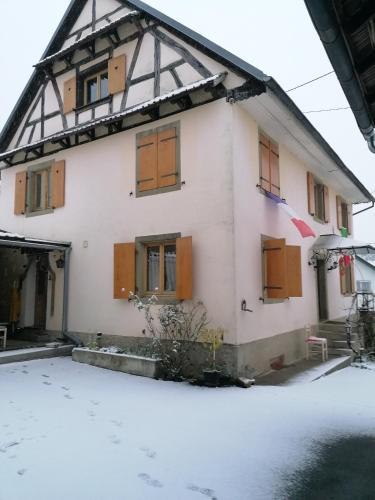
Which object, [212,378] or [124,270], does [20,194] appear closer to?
[124,270]

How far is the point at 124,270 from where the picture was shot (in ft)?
28.9

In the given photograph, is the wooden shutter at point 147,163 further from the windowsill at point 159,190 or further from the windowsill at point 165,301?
the windowsill at point 165,301

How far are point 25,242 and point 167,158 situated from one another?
12.5 ft

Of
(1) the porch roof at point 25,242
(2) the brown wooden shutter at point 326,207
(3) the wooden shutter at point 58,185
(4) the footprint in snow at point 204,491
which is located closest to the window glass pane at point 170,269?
(1) the porch roof at point 25,242

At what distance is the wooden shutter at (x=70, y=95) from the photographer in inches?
A: 419

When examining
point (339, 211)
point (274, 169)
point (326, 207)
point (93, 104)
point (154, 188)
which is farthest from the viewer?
point (339, 211)

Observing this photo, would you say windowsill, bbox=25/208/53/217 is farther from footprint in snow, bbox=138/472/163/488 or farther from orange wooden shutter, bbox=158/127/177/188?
footprint in snow, bbox=138/472/163/488

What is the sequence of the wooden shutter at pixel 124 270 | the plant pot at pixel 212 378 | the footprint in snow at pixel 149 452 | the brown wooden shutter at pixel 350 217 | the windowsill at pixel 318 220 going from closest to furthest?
1. the footprint in snow at pixel 149 452
2. the plant pot at pixel 212 378
3. the wooden shutter at pixel 124 270
4. the windowsill at pixel 318 220
5. the brown wooden shutter at pixel 350 217

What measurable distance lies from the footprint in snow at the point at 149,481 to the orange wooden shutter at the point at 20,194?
9632 millimetres

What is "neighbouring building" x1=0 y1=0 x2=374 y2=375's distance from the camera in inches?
307

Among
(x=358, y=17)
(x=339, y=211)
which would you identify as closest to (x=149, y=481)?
(x=358, y=17)

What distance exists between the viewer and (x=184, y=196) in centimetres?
823

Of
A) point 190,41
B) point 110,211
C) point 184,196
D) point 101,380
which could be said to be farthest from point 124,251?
point 190,41

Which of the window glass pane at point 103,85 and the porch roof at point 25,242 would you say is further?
the window glass pane at point 103,85
